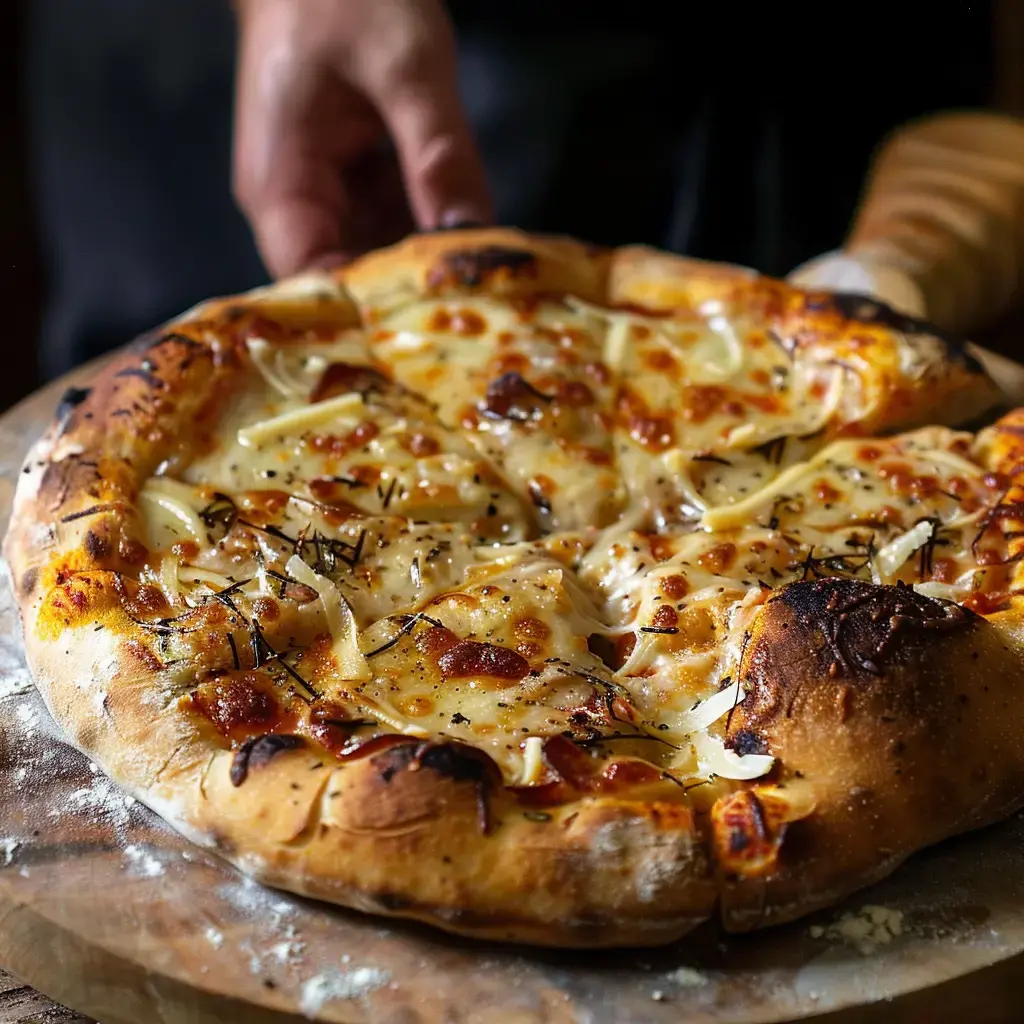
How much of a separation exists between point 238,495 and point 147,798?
811mm

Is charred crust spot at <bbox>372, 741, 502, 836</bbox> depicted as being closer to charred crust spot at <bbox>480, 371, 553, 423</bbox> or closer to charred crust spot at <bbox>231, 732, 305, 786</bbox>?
charred crust spot at <bbox>231, 732, 305, 786</bbox>

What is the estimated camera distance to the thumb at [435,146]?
4242 mm

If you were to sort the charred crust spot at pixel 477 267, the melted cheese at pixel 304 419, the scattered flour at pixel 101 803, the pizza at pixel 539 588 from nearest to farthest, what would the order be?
the pizza at pixel 539 588 → the scattered flour at pixel 101 803 → the melted cheese at pixel 304 419 → the charred crust spot at pixel 477 267

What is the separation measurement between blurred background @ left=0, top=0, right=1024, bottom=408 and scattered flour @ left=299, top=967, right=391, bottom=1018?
13.6 feet

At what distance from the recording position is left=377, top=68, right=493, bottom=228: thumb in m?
4.24

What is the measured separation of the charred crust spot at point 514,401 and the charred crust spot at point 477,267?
489 millimetres

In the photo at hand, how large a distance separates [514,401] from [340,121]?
6.38 feet

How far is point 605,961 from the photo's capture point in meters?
2.00

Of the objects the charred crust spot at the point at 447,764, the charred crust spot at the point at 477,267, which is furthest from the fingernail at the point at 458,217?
the charred crust spot at the point at 447,764

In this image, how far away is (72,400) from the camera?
3053 millimetres

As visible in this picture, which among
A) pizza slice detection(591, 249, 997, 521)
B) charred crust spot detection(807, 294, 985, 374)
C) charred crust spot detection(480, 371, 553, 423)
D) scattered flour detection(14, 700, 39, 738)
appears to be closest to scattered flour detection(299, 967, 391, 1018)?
scattered flour detection(14, 700, 39, 738)

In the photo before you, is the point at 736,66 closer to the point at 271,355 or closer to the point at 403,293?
the point at 403,293

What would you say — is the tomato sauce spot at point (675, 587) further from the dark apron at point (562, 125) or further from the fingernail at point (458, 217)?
the dark apron at point (562, 125)

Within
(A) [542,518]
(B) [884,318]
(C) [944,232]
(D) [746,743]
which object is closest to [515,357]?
(A) [542,518]
